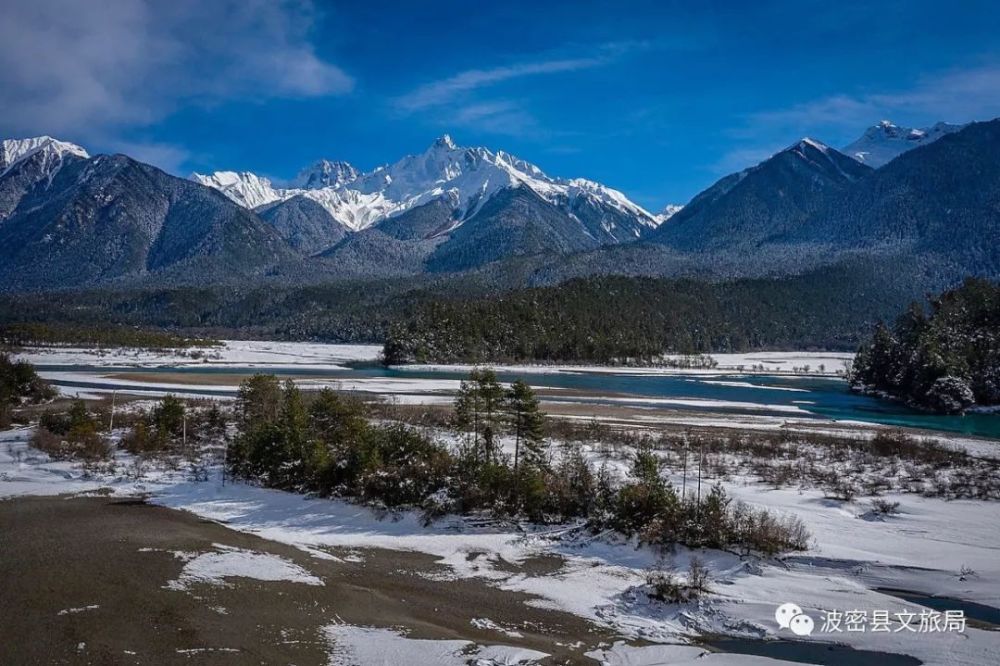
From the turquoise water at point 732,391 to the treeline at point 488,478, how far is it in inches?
1771

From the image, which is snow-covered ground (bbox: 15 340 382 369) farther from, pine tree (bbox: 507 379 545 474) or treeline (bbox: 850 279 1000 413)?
pine tree (bbox: 507 379 545 474)

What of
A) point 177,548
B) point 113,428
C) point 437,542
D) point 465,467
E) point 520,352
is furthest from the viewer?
point 520,352

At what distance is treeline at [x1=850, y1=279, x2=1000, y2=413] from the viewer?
3007 inches

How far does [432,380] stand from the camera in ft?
342

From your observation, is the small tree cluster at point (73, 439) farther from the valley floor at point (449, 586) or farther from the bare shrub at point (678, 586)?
the bare shrub at point (678, 586)

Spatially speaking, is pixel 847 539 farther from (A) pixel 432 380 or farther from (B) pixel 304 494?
(A) pixel 432 380

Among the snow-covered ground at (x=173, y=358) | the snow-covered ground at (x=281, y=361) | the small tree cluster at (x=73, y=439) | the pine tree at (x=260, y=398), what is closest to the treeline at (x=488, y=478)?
the pine tree at (x=260, y=398)

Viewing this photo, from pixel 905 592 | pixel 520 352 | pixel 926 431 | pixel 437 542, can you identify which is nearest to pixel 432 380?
pixel 520 352

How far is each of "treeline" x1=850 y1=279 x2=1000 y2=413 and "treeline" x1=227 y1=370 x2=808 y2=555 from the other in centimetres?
6138

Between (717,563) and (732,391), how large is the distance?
262 feet

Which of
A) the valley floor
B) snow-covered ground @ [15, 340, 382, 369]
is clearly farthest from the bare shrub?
snow-covered ground @ [15, 340, 382, 369]

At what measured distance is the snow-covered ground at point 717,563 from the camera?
51.6 feet

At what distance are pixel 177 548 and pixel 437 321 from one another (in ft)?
465

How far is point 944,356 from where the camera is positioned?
78.5 m
